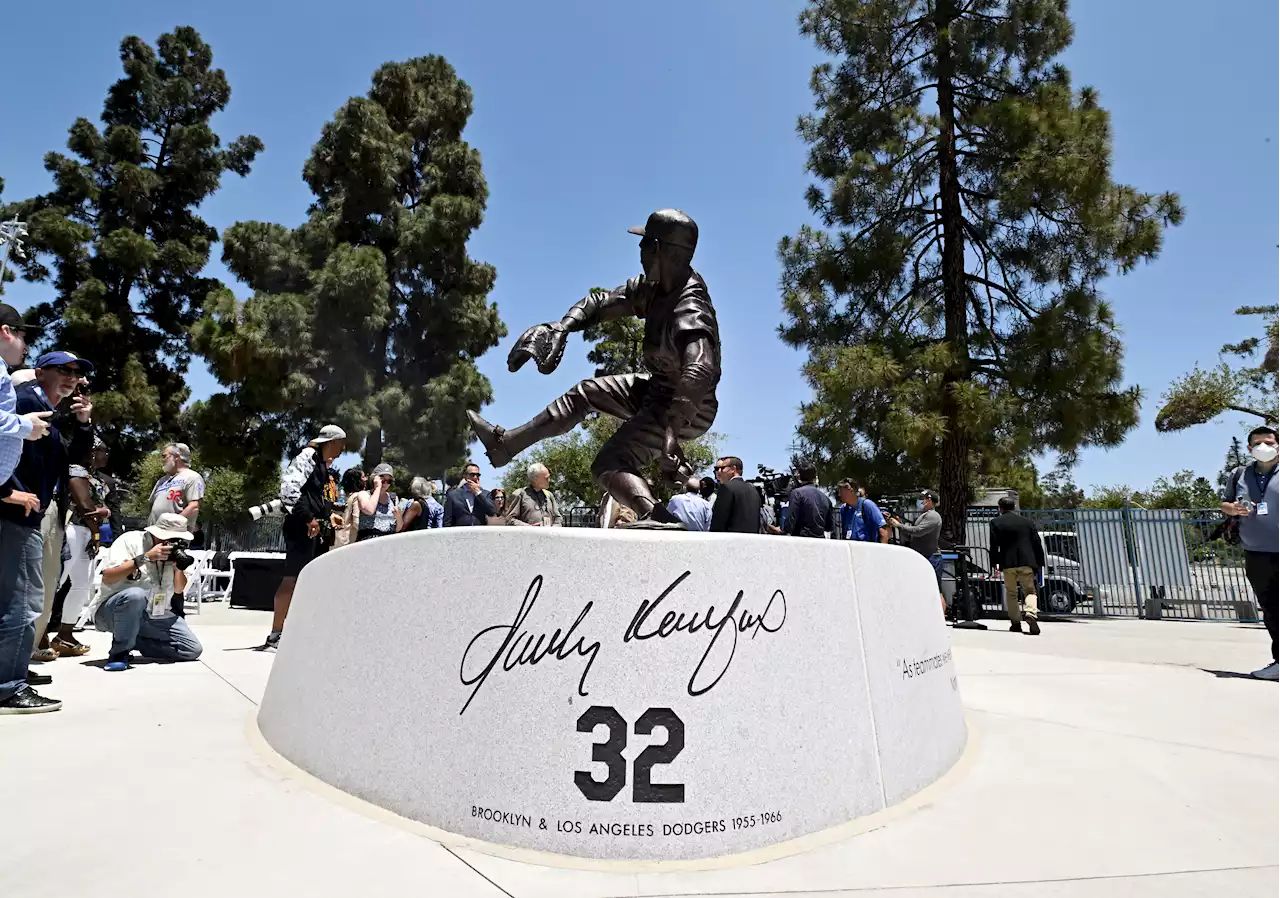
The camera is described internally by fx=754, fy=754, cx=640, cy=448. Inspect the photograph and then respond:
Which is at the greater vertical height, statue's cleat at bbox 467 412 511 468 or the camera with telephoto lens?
statue's cleat at bbox 467 412 511 468

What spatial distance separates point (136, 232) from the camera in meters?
26.2

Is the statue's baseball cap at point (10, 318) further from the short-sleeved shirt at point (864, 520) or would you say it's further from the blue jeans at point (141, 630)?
the short-sleeved shirt at point (864, 520)

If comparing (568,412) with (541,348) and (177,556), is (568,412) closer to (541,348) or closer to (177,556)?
(541,348)

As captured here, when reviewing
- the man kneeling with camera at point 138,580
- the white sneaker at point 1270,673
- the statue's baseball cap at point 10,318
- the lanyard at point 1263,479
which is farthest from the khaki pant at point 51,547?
the white sneaker at point 1270,673

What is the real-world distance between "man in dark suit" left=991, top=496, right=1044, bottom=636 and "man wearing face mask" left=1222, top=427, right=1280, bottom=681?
415 centimetres

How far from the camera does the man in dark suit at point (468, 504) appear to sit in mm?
7868

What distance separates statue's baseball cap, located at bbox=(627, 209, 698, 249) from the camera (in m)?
4.46

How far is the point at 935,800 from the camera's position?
2973 millimetres

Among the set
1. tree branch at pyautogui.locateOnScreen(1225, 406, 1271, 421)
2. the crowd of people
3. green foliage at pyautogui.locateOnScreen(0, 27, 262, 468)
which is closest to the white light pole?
green foliage at pyautogui.locateOnScreen(0, 27, 262, 468)

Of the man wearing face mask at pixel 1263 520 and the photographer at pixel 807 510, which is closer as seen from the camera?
the man wearing face mask at pixel 1263 520

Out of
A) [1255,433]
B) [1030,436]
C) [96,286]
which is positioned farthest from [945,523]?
[96,286]

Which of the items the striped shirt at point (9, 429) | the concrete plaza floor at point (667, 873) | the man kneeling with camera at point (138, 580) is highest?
the striped shirt at point (9, 429)

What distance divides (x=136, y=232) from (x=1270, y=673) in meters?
31.7

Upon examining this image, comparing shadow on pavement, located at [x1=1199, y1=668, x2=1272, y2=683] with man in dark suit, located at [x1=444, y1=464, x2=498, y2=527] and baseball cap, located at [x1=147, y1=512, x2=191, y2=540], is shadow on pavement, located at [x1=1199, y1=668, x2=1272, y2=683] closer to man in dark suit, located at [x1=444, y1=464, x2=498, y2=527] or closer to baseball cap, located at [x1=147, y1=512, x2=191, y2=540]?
man in dark suit, located at [x1=444, y1=464, x2=498, y2=527]
